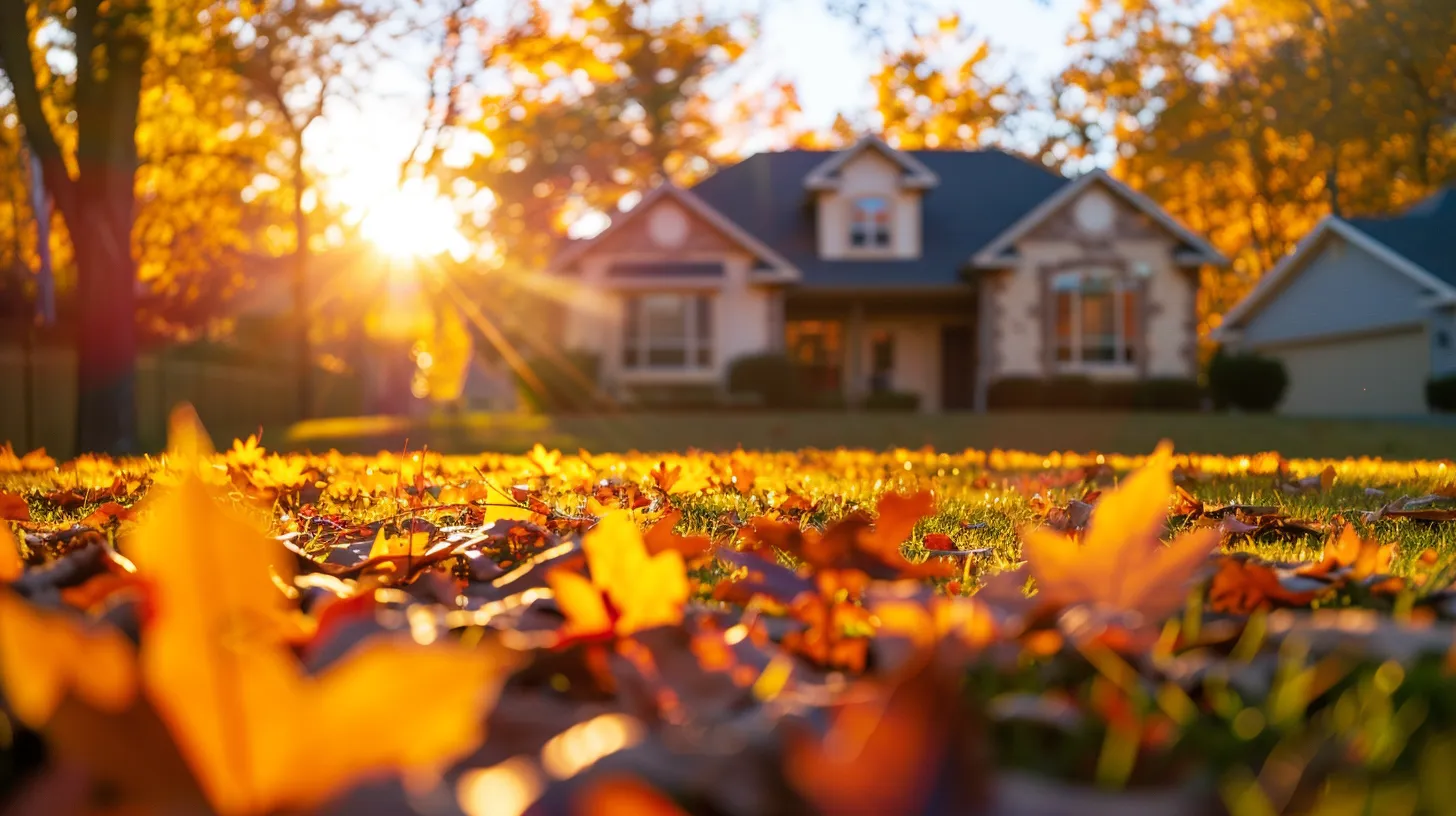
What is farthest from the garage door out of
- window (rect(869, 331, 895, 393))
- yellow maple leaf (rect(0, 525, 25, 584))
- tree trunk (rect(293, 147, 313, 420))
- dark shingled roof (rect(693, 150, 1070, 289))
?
yellow maple leaf (rect(0, 525, 25, 584))

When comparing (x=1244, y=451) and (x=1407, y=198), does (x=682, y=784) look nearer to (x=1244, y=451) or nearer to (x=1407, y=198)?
(x=1244, y=451)

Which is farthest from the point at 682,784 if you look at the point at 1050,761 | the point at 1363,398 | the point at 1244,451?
the point at 1363,398

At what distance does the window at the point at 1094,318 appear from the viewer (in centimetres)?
2395

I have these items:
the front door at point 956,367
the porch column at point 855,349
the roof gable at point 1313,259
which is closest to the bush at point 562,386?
the porch column at point 855,349

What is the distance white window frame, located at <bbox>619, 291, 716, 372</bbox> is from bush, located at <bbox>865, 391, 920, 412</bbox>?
3438 millimetres

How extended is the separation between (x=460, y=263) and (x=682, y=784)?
131ft

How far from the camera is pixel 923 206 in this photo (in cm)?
2655

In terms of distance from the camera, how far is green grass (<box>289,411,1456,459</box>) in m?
12.9

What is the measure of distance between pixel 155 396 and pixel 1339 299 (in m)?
23.5

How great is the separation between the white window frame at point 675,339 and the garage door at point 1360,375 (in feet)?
43.0

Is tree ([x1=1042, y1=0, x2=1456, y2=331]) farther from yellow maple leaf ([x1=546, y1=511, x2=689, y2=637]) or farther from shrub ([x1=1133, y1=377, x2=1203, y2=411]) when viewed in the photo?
yellow maple leaf ([x1=546, y1=511, x2=689, y2=637])

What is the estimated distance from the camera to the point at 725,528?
9.63 feet

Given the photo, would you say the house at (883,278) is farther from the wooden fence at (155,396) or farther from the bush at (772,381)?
the wooden fence at (155,396)

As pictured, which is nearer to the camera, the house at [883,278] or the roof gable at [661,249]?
the roof gable at [661,249]
